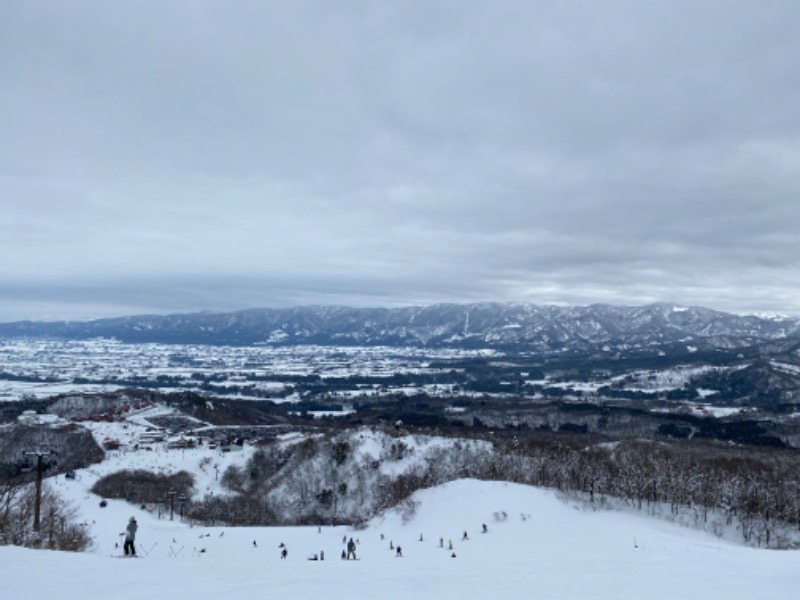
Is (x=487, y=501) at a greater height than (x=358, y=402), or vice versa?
(x=487, y=501)

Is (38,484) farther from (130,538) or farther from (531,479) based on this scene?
(531,479)

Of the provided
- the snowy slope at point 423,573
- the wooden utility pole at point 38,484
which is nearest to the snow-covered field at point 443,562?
the snowy slope at point 423,573

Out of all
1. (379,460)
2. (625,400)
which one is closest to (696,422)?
(625,400)

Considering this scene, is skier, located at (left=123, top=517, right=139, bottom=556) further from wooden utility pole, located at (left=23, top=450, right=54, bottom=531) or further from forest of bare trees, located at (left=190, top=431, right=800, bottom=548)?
forest of bare trees, located at (left=190, top=431, right=800, bottom=548)

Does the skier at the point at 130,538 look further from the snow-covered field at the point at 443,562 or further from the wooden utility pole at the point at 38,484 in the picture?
the wooden utility pole at the point at 38,484

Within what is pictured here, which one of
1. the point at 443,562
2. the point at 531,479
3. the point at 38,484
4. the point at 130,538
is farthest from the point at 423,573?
the point at 531,479

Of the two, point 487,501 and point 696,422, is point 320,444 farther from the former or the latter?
point 696,422

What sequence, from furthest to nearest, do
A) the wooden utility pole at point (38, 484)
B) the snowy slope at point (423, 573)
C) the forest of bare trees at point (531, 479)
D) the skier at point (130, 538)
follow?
the forest of bare trees at point (531, 479) < the wooden utility pole at point (38, 484) < the skier at point (130, 538) < the snowy slope at point (423, 573)

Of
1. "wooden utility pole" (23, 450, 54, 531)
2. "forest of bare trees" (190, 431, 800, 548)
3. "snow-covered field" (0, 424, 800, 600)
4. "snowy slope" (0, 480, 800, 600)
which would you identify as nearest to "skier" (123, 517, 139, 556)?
"snowy slope" (0, 480, 800, 600)
